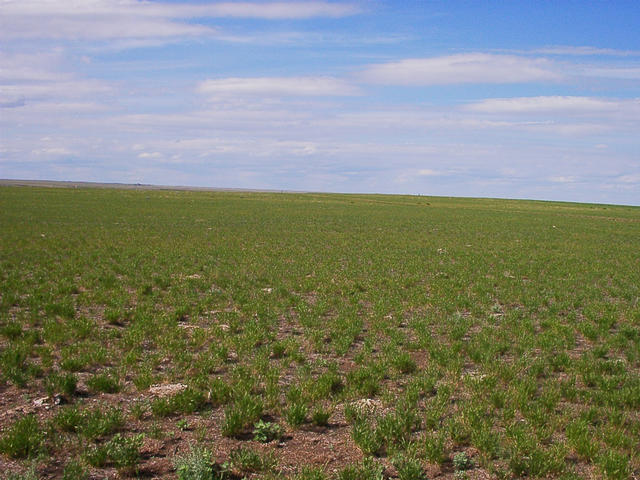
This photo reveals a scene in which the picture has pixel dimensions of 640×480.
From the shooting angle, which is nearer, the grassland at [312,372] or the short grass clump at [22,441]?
the short grass clump at [22,441]

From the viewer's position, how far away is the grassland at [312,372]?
6426 mm

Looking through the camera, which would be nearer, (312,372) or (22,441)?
(22,441)

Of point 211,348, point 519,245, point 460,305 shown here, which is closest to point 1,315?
point 211,348

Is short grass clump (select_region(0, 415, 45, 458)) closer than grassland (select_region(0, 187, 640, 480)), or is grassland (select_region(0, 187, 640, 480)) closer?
short grass clump (select_region(0, 415, 45, 458))

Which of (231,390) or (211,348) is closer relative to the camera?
(231,390)

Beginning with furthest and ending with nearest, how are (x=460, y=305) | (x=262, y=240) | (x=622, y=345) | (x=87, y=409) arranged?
(x=262, y=240)
(x=460, y=305)
(x=622, y=345)
(x=87, y=409)

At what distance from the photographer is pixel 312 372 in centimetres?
975

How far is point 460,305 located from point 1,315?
11884 mm

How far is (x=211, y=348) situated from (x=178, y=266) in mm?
11720

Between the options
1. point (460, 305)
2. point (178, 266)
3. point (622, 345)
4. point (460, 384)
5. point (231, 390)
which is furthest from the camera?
point (178, 266)

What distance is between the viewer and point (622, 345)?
1182cm

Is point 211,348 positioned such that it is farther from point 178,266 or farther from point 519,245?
point 519,245

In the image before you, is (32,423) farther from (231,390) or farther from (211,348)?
(211,348)

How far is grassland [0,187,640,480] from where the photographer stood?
6426 millimetres
